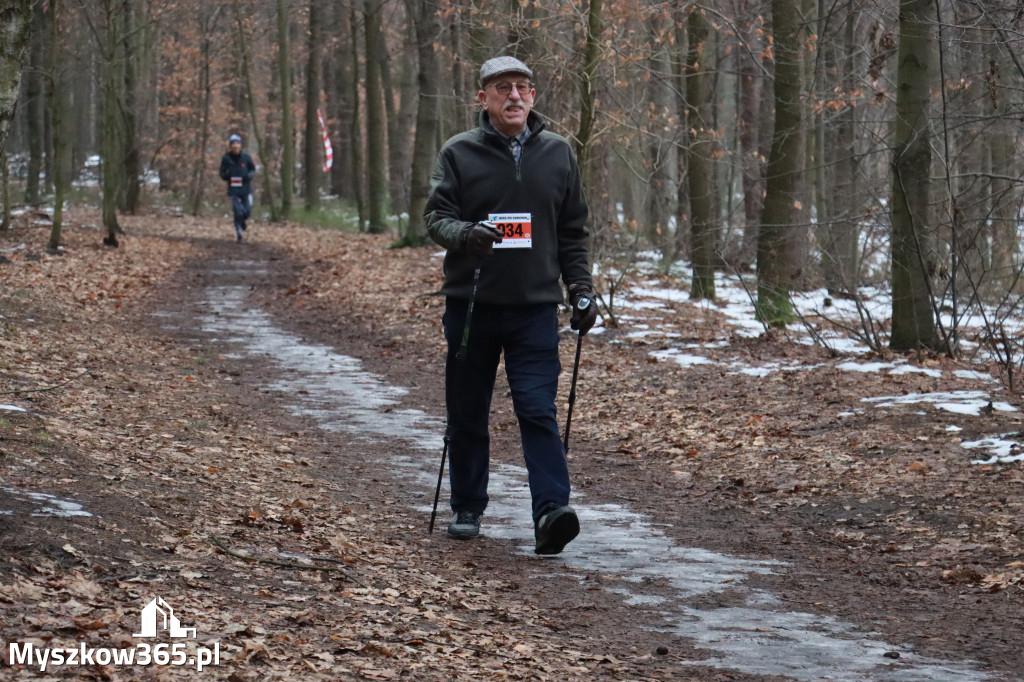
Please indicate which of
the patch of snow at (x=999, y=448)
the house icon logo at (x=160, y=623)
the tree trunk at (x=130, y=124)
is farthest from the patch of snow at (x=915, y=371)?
the tree trunk at (x=130, y=124)

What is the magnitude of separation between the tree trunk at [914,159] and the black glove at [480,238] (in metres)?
6.39

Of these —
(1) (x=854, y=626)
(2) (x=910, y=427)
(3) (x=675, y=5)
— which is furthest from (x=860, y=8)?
(1) (x=854, y=626)

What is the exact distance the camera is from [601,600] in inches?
203

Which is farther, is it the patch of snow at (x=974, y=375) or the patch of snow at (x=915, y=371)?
the patch of snow at (x=915, y=371)

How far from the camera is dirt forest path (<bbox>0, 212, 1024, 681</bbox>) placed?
4.25 m

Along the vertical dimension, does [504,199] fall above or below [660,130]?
below

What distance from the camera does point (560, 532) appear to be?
575cm

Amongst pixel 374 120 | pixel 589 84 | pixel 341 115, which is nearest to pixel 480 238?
pixel 589 84

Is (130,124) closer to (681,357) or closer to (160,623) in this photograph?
(681,357)

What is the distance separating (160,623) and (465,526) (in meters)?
2.41

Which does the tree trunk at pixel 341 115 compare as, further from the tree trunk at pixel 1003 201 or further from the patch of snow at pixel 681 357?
the patch of snow at pixel 681 357

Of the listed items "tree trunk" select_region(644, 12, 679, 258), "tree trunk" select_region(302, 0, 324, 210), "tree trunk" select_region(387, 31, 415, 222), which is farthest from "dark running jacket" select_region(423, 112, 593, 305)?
"tree trunk" select_region(302, 0, 324, 210)

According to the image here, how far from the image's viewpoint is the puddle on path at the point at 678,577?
14.1 ft

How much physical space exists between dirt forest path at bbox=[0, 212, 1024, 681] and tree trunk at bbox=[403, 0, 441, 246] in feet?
36.8
